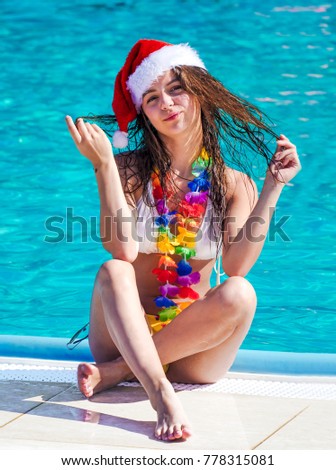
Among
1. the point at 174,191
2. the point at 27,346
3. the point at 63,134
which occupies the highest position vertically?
the point at 174,191

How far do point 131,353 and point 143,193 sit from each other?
2.32 feet

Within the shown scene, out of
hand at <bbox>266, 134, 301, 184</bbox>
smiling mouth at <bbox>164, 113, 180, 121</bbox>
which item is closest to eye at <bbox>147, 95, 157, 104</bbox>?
smiling mouth at <bbox>164, 113, 180, 121</bbox>

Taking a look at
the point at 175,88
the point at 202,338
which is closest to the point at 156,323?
the point at 202,338

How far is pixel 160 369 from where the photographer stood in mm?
3535

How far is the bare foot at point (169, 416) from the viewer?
330 centimetres

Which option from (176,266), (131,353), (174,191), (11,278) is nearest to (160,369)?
(131,353)

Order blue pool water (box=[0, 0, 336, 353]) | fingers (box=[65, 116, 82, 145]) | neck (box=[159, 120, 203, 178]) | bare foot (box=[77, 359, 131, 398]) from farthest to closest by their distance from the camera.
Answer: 1. blue pool water (box=[0, 0, 336, 353])
2. neck (box=[159, 120, 203, 178])
3. bare foot (box=[77, 359, 131, 398])
4. fingers (box=[65, 116, 82, 145])

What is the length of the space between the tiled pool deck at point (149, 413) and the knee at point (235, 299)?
0.34 metres

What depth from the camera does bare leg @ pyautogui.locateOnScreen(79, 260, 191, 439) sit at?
3459 millimetres

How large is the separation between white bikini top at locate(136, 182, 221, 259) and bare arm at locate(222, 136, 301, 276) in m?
0.09

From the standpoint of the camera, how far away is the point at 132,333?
3.55 metres

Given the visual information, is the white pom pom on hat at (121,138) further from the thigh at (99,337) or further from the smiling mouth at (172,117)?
the thigh at (99,337)

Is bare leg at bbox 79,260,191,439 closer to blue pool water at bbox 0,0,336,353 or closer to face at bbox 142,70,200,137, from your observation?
face at bbox 142,70,200,137

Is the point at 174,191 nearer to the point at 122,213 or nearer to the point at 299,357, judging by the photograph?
the point at 122,213
